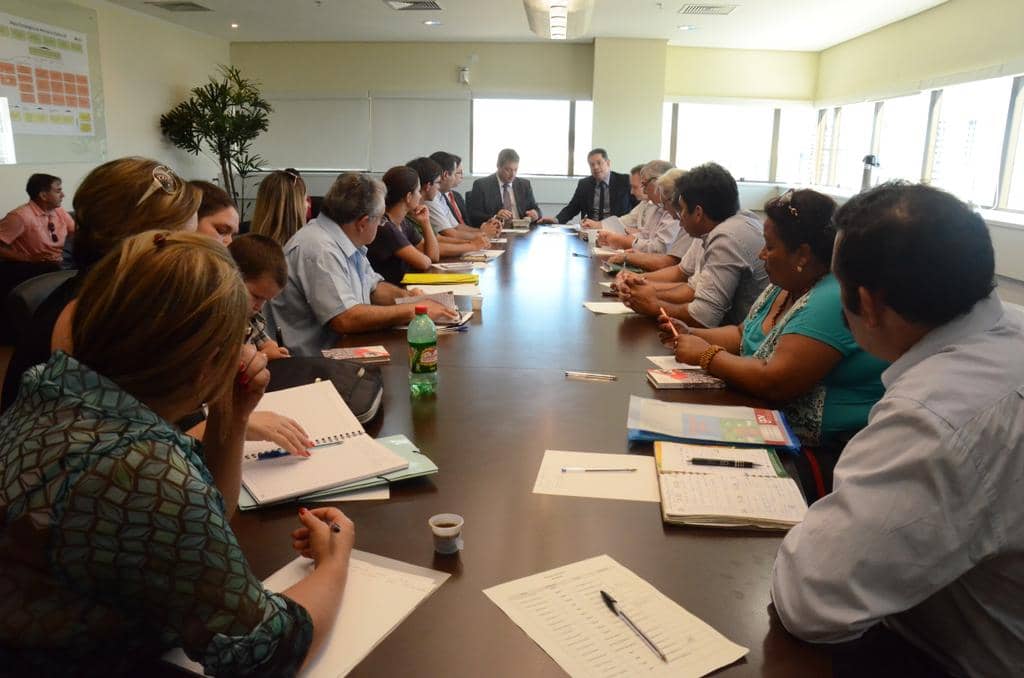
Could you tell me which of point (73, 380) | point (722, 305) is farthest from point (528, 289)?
point (73, 380)

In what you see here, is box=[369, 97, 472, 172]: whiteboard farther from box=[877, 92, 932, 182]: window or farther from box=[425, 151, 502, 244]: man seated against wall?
box=[877, 92, 932, 182]: window

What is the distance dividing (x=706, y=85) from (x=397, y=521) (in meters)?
9.64

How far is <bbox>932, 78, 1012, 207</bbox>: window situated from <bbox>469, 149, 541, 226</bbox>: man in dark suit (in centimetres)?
380

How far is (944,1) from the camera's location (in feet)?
22.0

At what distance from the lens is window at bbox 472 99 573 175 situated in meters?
10.2

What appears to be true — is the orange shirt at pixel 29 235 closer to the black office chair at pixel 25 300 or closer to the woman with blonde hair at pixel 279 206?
the woman with blonde hair at pixel 279 206

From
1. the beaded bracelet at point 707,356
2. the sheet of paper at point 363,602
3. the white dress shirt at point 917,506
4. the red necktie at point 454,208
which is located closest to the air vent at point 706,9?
the red necktie at point 454,208

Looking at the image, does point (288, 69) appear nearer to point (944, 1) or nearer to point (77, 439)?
point (944, 1)

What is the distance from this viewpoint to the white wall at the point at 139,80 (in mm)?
7414

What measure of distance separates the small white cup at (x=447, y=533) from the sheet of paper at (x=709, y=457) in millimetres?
485

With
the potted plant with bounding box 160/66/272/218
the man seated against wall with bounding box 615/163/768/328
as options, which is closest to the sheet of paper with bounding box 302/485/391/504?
the man seated against wall with bounding box 615/163/768/328

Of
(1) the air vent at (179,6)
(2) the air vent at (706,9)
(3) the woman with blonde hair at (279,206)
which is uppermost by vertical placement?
(2) the air vent at (706,9)

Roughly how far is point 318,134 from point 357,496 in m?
9.68

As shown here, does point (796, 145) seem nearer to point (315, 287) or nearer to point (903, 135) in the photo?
point (903, 135)
